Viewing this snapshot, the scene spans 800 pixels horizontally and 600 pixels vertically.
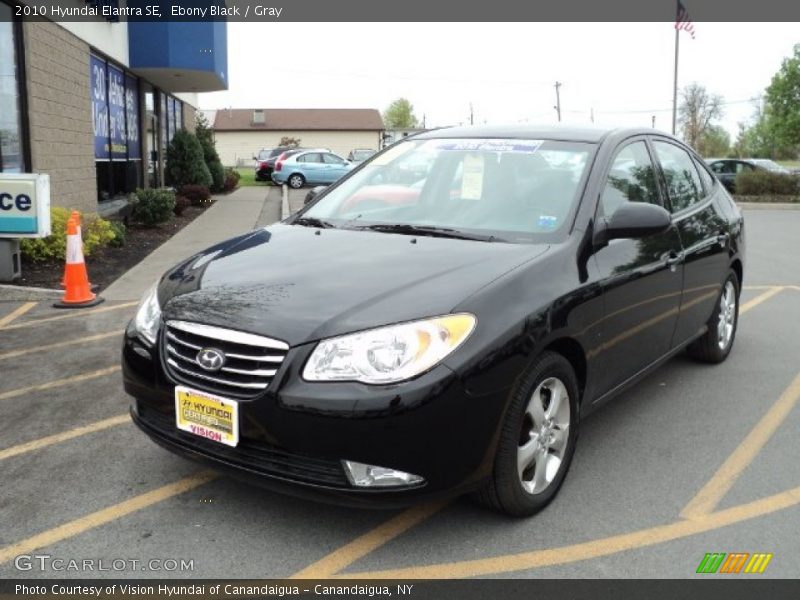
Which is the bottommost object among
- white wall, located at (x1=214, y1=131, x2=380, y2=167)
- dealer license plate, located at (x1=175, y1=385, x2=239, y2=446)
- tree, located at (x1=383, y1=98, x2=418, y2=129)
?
dealer license plate, located at (x1=175, y1=385, x2=239, y2=446)

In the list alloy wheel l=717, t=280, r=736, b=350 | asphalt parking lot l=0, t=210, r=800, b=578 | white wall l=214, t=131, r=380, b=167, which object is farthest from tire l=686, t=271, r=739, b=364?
white wall l=214, t=131, r=380, b=167

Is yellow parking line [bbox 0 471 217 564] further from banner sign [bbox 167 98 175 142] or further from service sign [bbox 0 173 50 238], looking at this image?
banner sign [bbox 167 98 175 142]

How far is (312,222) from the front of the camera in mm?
4383

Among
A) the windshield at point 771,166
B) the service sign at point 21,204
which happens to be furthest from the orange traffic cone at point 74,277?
the windshield at point 771,166

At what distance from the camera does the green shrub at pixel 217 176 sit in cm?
2402

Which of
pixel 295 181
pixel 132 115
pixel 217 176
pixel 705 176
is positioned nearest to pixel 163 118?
pixel 132 115

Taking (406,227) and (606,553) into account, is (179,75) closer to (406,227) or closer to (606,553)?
(406,227)

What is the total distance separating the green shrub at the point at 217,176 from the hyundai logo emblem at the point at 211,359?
21.7m

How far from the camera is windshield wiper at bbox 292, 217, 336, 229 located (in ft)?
14.0

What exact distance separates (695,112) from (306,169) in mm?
64403

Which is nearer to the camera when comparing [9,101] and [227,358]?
[227,358]

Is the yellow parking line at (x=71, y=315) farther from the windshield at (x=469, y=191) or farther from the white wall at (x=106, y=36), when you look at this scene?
the white wall at (x=106, y=36)

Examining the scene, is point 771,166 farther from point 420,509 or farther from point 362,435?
point 362,435

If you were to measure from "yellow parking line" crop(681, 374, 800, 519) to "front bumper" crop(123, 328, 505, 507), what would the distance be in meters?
1.18
